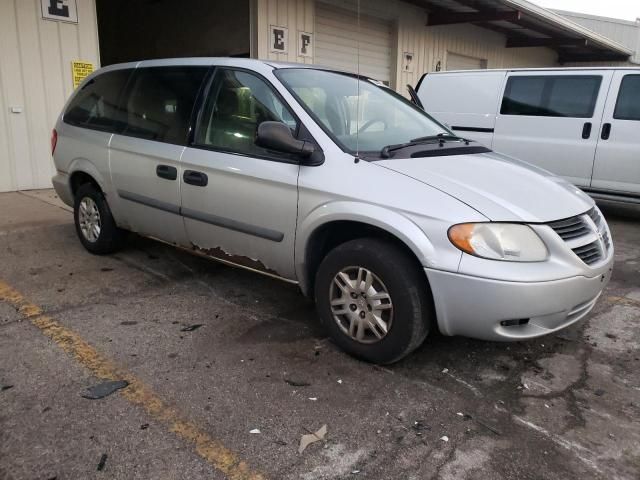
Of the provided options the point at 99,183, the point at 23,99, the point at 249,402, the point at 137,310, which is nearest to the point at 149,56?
the point at 23,99

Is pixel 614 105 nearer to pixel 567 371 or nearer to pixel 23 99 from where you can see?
pixel 567 371

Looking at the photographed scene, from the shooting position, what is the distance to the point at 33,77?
779 centimetres

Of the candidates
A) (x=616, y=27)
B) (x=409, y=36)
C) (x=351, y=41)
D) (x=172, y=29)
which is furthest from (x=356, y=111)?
(x=616, y=27)

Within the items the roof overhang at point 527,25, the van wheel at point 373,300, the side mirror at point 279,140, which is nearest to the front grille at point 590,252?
the van wheel at point 373,300

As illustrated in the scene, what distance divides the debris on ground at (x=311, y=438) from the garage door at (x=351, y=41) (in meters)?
9.49

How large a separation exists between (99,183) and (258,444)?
3.11 meters

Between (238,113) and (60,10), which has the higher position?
(60,10)

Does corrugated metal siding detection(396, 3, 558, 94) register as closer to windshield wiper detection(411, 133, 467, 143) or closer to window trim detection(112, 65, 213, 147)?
window trim detection(112, 65, 213, 147)

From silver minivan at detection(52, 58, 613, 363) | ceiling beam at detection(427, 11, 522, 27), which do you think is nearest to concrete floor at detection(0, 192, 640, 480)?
silver minivan at detection(52, 58, 613, 363)

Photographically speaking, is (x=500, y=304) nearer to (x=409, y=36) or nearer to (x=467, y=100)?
(x=467, y=100)

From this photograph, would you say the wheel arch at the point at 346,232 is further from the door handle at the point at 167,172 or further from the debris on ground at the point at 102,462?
the debris on ground at the point at 102,462

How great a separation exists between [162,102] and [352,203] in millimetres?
2044

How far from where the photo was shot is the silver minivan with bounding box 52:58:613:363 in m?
2.75

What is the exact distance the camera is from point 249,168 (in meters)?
3.49
